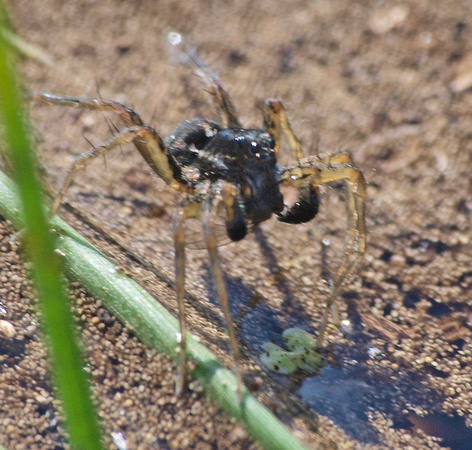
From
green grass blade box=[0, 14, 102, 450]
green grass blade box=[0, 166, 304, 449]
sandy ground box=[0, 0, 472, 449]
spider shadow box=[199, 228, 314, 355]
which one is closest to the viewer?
green grass blade box=[0, 14, 102, 450]

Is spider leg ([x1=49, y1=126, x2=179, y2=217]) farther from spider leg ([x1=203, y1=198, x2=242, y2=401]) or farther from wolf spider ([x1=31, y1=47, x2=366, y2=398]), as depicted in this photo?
spider leg ([x1=203, y1=198, x2=242, y2=401])

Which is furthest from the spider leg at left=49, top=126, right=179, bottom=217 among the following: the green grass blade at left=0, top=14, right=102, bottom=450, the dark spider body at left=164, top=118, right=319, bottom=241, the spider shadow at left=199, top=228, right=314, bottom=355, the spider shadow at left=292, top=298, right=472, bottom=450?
the green grass blade at left=0, top=14, right=102, bottom=450

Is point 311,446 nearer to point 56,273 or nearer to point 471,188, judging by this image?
point 56,273

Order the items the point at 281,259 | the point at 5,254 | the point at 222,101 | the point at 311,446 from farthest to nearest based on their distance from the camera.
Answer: the point at 222,101 → the point at 281,259 → the point at 5,254 → the point at 311,446

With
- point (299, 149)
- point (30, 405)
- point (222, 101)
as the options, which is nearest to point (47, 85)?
point (222, 101)

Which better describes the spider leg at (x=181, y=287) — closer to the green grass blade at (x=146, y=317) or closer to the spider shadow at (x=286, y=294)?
the green grass blade at (x=146, y=317)

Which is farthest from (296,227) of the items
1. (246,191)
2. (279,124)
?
(246,191)

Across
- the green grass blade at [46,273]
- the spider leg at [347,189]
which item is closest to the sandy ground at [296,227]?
the spider leg at [347,189]
